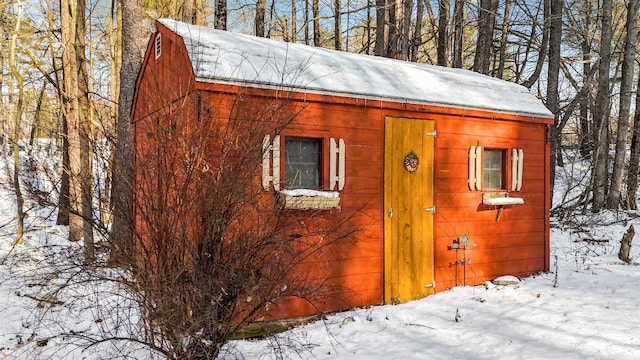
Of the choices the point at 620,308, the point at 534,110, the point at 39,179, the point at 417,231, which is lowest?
the point at 620,308

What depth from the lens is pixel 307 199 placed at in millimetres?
4840

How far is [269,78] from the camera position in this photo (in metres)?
4.93

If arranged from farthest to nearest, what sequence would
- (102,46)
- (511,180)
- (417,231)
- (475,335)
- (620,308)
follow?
(102,46)
(511,180)
(417,231)
(620,308)
(475,335)

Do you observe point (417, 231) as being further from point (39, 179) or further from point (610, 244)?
point (610, 244)

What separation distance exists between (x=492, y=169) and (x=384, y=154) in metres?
2.20

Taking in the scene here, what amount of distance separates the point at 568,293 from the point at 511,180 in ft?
5.97

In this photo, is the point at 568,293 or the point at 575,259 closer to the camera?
the point at 568,293

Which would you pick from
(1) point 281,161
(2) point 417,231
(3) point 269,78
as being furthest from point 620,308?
(3) point 269,78


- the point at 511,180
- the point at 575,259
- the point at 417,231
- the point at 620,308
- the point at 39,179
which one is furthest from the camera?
the point at 575,259

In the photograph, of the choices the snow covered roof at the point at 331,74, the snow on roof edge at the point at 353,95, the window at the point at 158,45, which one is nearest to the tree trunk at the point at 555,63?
the snow covered roof at the point at 331,74

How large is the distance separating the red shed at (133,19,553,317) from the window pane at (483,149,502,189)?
0.02 metres

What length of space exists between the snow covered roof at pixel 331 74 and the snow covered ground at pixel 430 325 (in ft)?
7.86

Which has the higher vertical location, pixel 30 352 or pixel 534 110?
pixel 534 110

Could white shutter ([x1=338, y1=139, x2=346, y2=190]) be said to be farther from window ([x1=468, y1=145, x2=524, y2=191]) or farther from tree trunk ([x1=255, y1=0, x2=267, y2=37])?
tree trunk ([x1=255, y1=0, x2=267, y2=37])
